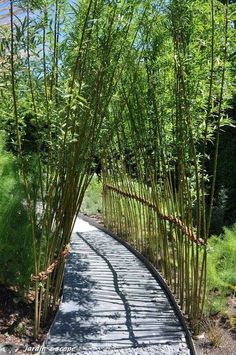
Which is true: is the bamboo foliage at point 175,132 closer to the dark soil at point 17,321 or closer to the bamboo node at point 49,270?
the bamboo node at point 49,270

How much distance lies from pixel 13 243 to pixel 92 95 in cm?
112

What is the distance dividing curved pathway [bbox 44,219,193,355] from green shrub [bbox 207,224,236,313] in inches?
12.0

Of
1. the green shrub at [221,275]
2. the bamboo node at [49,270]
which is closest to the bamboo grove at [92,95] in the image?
the bamboo node at [49,270]

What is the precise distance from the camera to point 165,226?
12.1 feet

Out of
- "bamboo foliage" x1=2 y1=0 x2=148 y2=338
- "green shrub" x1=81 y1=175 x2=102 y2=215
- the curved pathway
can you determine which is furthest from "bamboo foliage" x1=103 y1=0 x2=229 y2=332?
"green shrub" x1=81 y1=175 x2=102 y2=215

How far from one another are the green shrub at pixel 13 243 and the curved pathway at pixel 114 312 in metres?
0.38

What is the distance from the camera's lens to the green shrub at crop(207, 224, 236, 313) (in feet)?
10.0

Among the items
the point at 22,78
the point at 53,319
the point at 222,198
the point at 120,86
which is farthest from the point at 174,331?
the point at 222,198

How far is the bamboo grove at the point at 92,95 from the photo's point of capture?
2498 mm

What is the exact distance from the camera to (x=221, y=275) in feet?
10.9

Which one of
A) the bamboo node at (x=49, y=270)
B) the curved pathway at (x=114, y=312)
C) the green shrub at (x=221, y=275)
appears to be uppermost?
the bamboo node at (x=49, y=270)

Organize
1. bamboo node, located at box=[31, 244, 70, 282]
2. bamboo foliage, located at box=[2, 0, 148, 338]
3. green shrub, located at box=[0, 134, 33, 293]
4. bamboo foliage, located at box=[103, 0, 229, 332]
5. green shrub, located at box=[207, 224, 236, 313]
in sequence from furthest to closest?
green shrub, located at box=[207, 224, 236, 313]
green shrub, located at box=[0, 134, 33, 293]
bamboo foliage, located at box=[103, 0, 229, 332]
bamboo node, located at box=[31, 244, 70, 282]
bamboo foliage, located at box=[2, 0, 148, 338]

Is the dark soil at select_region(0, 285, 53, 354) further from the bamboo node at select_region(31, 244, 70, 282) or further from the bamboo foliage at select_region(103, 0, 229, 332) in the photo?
the bamboo foliage at select_region(103, 0, 229, 332)

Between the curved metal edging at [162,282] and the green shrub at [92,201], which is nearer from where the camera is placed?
the curved metal edging at [162,282]
